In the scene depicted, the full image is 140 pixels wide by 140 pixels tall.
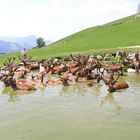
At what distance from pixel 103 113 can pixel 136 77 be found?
41.0 ft

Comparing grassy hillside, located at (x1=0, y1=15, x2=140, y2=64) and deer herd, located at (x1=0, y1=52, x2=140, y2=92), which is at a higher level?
grassy hillside, located at (x1=0, y1=15, x2=140, y2=64)

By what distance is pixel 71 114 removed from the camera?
54.8 ft

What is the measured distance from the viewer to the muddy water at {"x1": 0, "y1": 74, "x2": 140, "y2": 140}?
45.1 feet

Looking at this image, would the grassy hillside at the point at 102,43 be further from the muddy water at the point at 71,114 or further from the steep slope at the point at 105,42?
the muddy water at the point at 71,114

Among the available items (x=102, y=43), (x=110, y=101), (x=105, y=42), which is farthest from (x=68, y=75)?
(x=105, y=42)

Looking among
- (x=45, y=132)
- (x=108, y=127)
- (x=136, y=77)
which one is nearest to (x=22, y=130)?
(x=45, y=132)

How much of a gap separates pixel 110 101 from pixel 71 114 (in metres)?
3.23

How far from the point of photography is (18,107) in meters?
18.8

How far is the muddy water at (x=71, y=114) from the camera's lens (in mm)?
13742

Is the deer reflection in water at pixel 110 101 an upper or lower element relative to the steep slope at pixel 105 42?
lower

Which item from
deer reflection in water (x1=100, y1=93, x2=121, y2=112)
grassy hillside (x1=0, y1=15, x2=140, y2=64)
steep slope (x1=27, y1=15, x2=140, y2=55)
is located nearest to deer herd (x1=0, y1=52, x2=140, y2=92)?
deer reflection in water (x1=100, y1=93, x2=121, y2=112)

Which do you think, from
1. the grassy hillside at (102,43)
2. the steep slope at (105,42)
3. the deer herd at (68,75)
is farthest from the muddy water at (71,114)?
the steep slope at (105,42)

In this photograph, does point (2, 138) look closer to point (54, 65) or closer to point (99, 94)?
point (99, 94)

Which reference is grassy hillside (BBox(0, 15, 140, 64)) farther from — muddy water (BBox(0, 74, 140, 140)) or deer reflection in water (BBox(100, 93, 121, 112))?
deer reflection in water (BBox(100, 93, 121, 112))
